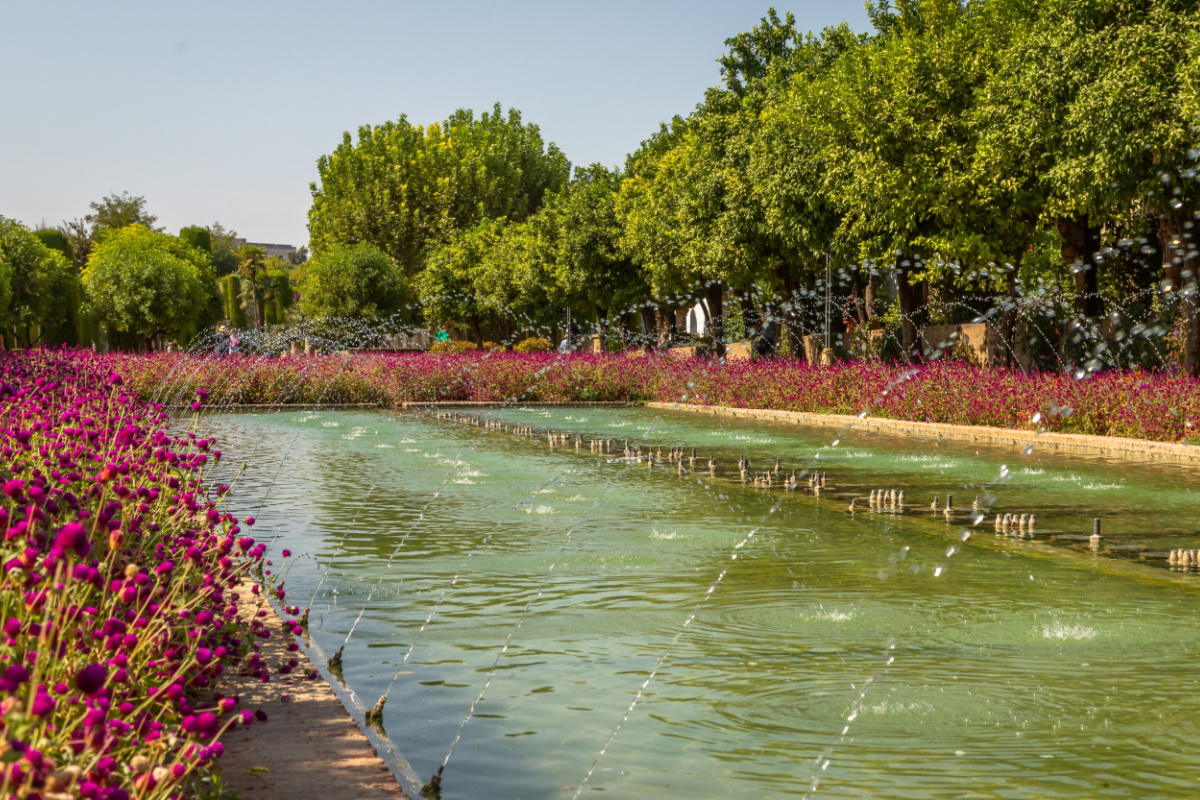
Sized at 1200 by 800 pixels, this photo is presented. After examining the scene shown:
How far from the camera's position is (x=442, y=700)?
5980mm

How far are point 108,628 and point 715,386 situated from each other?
94.5 ft

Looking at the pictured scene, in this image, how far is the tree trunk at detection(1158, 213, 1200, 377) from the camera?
22.0 m

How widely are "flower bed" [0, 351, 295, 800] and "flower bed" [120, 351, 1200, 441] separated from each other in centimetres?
1674

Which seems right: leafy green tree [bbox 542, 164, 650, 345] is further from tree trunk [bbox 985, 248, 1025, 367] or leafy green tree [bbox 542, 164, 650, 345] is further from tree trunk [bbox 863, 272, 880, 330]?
tree trunk [bbox 985, 248, 1025, 367]

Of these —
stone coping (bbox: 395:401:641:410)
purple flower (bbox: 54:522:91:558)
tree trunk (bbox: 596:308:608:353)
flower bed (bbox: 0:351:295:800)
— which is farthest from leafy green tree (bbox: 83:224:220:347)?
purple flower (bbox: 54:522:91:558)

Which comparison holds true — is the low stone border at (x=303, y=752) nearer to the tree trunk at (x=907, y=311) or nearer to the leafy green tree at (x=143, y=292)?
the tree trunk at (x=907, y=311)

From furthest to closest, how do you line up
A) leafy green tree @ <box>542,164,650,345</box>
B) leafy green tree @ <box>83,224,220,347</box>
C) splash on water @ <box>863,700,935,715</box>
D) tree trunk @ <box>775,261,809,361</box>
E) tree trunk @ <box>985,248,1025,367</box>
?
1. leafy green tree @ <box>83,224,220,347</box>
2. leafy green tree @ <box>542,164,650,345</box>
3. tree trunk @ <box>775,261,809,361</box>
4. tree trunk @ <box>985,248,1025,367</box>
5. splash on water @ <box>863,700,935,715</box>

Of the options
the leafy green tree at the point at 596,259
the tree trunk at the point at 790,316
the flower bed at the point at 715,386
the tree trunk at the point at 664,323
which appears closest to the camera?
the flower bed at the point at 715,386

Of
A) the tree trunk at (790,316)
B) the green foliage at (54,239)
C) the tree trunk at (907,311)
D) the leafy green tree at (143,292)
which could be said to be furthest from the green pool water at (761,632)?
the green foliage at (54,239)

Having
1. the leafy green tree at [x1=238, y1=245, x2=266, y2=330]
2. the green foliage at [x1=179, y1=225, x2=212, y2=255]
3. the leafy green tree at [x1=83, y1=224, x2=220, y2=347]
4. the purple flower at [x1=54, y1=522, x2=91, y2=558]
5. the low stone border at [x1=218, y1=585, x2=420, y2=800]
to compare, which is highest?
the green foliage at [x1=179, y1=225, x2=212, y2=255]

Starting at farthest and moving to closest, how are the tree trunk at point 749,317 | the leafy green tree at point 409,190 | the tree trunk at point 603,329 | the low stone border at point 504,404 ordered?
the leafy green tree at point 409,190
the tree trunk at point 603,329
the tree trunk at point 749,317
the low stone border at point 504,404

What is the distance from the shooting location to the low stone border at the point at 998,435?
17891 mm

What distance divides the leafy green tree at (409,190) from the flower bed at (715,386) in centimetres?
4279

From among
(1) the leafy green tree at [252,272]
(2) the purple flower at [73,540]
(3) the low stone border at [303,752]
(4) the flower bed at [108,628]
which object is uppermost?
(1) the leafy green tree at [252,272]
